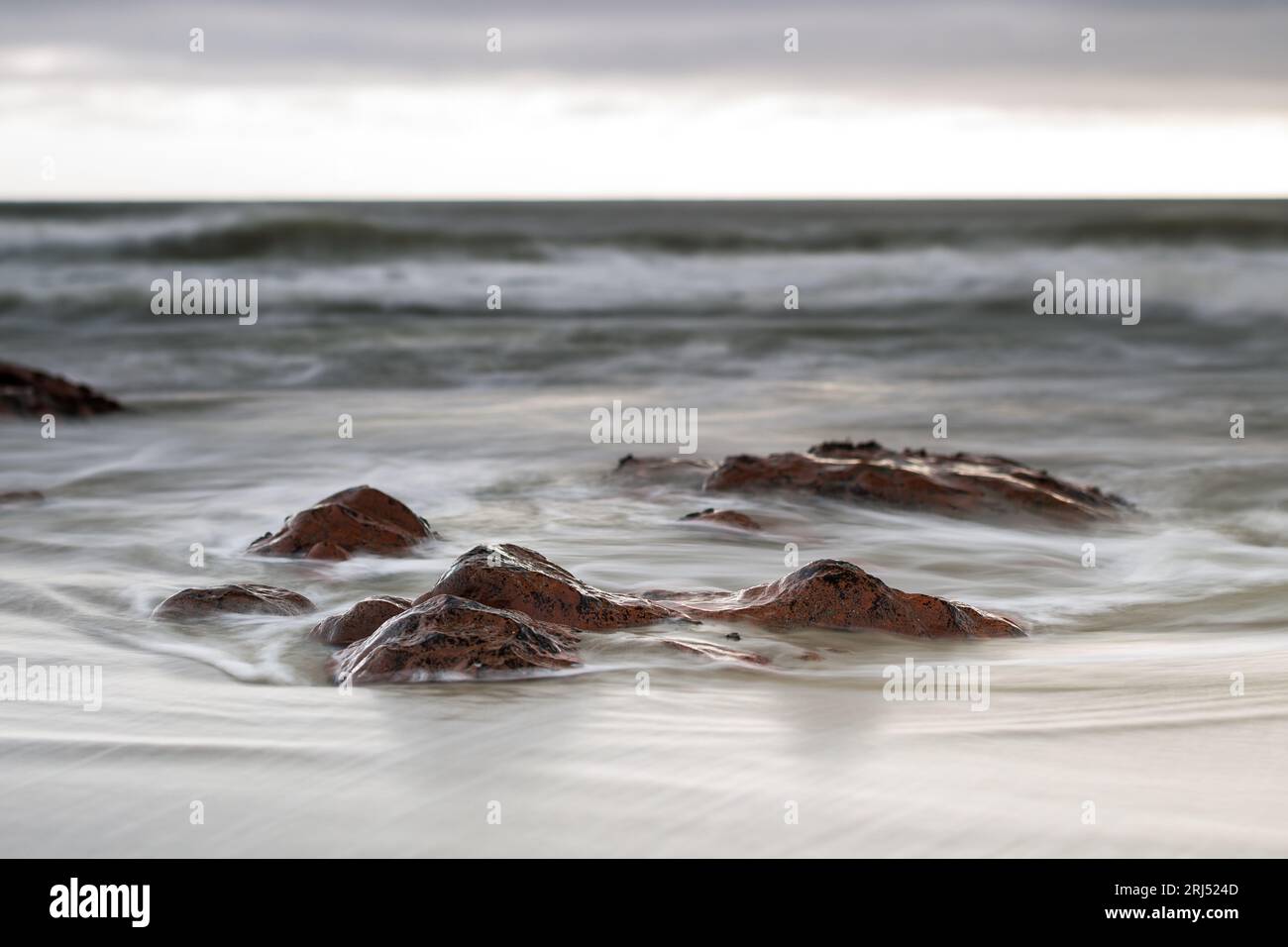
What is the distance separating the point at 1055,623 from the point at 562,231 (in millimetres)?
26157

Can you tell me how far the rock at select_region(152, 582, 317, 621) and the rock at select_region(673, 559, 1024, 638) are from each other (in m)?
1.23

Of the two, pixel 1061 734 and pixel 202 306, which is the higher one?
pixel 202 306

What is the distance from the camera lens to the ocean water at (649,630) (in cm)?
272

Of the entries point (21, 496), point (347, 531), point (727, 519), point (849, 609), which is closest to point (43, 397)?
point (21, 496)

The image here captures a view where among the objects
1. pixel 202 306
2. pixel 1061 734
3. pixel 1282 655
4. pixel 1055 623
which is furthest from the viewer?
pixel 202 306

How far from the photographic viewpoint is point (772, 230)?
29.9 meters

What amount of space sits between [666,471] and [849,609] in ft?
10.8

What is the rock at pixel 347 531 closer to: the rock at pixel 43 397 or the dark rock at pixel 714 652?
the dark rock at pixel 714 652

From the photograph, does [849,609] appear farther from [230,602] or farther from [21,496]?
[21,496]

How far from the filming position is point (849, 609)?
418cm

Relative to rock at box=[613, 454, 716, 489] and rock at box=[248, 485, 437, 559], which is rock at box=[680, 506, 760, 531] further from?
rock at box=[248, 485, 437, 559]

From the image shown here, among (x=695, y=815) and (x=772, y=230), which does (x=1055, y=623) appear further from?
(x=772, y=230)
